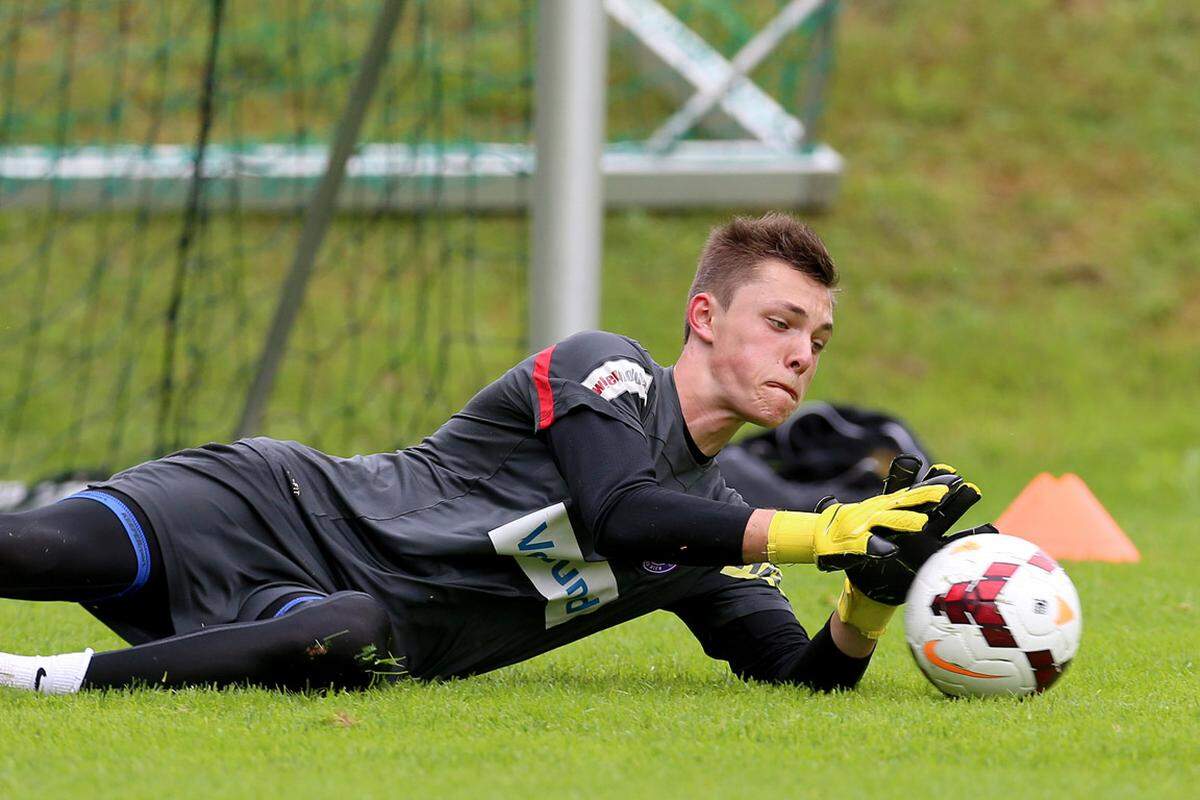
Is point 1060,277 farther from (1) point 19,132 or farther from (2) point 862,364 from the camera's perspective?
(1) point 19,132

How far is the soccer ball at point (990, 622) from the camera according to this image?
3652 mm

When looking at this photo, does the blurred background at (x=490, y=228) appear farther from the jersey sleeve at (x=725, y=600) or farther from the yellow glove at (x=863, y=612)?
the yellow glove at (x=863, y=612)

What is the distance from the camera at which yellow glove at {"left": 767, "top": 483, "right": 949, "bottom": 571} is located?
3.41 metres

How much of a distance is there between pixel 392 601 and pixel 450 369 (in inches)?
298

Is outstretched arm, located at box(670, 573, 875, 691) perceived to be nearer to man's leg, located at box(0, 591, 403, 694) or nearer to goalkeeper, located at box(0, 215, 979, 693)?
goalkeeper, located at box(0, 215, 979, 693)

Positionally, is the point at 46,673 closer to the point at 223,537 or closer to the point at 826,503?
the point at 223,537

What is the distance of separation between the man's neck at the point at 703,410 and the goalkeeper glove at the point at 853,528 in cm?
47

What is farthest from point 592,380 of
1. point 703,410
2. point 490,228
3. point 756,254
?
point 490,228

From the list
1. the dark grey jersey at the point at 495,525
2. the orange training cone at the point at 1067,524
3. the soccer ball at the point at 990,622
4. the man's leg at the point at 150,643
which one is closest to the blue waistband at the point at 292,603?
the man's leg at the point at 150,643

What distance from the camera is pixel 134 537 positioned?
3.75 metres

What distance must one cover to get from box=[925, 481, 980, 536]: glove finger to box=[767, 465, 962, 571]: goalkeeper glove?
16 mm

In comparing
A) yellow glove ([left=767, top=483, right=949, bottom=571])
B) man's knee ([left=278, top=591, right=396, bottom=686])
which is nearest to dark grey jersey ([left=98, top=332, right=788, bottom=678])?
man's knee ([left=278, top=591, right=396, bottom=686])

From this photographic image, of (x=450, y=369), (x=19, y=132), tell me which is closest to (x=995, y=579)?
(x=450, y=369)

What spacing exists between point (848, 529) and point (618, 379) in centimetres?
74
